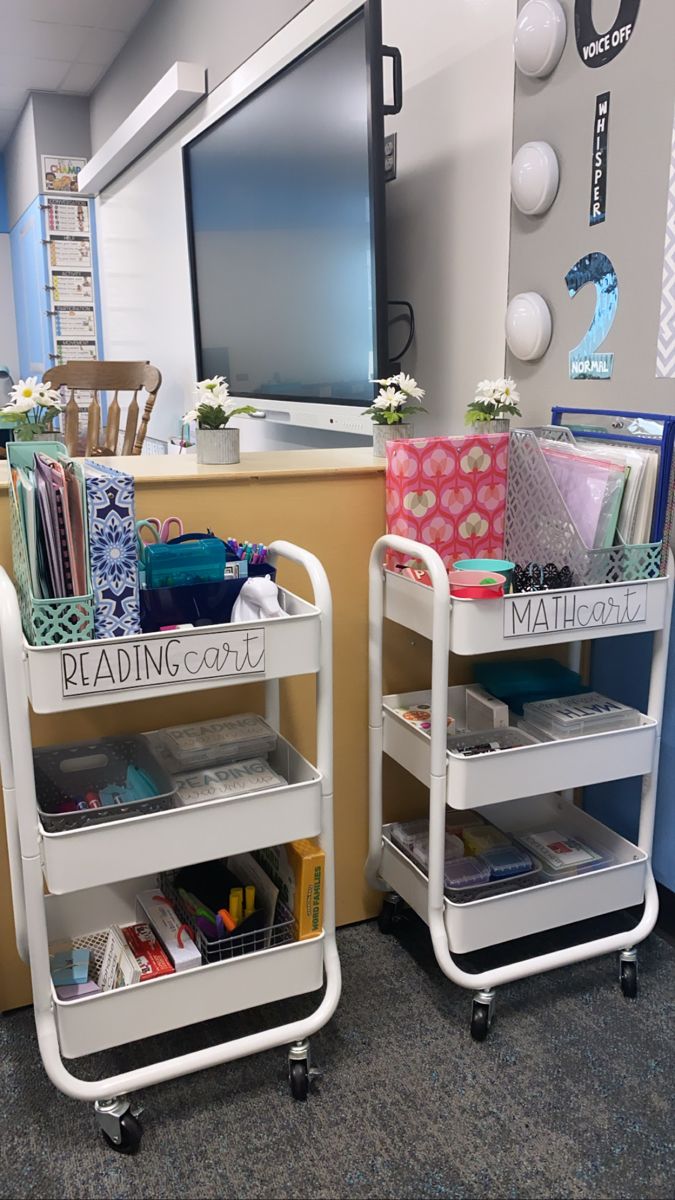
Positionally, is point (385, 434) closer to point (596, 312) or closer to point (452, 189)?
point (596, 312)

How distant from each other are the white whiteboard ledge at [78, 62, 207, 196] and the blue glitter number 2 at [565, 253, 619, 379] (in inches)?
94.4

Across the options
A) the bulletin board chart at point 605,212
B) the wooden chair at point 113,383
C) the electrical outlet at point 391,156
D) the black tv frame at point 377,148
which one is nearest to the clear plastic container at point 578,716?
the bulletin board chart at point 605,212

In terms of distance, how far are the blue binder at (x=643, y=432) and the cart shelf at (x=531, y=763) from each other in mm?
336

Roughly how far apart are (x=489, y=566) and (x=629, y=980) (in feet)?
2.37

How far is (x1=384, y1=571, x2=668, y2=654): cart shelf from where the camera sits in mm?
1331

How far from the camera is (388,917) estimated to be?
66.7 inches

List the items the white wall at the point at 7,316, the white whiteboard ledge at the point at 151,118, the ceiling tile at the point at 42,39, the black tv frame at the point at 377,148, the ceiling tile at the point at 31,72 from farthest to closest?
the white wall at the point at 7,316 < the ceiling tile at the point at 31,72 < the ceiling tile at the point at 42,39 < the white whiteboard ledge at the point at 151,118 < the black tv frame at the point at 377,148

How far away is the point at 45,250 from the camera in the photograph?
568cm

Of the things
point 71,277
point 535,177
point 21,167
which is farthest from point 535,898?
point 21,167

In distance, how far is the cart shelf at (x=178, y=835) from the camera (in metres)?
1.14

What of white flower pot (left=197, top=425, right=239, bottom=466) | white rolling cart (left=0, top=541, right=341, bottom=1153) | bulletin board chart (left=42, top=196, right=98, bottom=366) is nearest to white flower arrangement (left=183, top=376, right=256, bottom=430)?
white flower pot (left=197, top=425, right=239, bottom=466)

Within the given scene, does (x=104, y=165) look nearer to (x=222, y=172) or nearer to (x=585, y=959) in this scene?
(x=222, y=172)

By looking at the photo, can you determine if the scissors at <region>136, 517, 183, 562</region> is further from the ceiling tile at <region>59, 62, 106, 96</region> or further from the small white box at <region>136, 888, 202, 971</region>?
the ceiling tile at <region>59, 62, 106, 96</region>

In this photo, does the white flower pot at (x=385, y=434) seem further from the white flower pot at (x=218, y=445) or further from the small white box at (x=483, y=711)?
the small white box at (x=483, y=711)
